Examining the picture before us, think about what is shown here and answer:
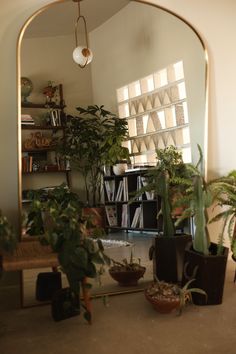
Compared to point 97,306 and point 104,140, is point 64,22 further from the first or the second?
point 97,306

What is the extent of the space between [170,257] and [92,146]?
0.81 meters

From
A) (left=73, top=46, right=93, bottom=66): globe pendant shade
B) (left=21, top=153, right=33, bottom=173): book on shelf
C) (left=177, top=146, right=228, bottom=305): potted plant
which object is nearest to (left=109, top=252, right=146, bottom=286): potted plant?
(left=177, top=146, right=228, bottom=305): potted plant

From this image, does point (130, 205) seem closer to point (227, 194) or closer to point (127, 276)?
point (127, 276)

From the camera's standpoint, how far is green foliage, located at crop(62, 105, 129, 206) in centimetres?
231

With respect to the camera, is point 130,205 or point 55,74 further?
point 130,205

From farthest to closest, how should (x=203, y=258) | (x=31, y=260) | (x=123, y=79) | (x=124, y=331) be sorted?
(x=123, y=79)
(x=203, y=258)
(x=31, y=260)
(x=124, y=331)

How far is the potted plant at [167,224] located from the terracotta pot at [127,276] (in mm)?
110

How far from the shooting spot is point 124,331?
5.63 feet

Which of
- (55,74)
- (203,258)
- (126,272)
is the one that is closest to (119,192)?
→ (126,272)

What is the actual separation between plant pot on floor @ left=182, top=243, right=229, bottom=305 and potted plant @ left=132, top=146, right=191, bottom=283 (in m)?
0.23

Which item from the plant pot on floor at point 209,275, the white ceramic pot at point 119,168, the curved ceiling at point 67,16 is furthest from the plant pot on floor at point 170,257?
the curved ceiling at point 67,16

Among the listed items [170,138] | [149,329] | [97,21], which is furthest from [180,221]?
[97,21]

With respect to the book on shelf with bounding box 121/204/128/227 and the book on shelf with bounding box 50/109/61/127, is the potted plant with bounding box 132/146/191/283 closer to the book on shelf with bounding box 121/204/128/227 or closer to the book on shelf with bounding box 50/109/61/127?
the book on shelf with bounding box 121/204/128/227

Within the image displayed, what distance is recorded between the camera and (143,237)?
8.01 ft
